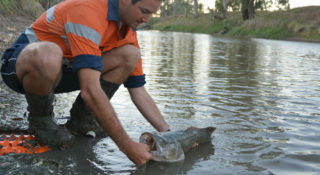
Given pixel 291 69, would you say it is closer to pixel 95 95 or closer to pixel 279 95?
pixel 279 95

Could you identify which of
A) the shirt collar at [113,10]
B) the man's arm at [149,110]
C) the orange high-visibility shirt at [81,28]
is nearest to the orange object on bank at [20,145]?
the orange high-visibility shirt at [81,28]

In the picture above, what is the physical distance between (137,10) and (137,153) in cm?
88

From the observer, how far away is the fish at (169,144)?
7.89 ft

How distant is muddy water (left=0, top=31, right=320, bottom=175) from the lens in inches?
93.4

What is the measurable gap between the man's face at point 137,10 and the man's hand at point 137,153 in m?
0.78

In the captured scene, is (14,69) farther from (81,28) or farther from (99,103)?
(99,103)

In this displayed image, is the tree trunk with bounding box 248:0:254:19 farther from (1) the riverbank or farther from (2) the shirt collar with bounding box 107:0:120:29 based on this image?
(2) the shirt collar with bounding box 107:0:120:29

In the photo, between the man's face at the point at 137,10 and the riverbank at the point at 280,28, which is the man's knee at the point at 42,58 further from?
the riverbank at the point at 280,28

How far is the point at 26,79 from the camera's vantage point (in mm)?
2270

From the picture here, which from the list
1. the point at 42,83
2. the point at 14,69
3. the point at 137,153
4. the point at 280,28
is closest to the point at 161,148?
the point at 137,153

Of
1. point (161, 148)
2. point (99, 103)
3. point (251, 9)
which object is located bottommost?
point (161, 148)

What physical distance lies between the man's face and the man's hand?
30.9 inches

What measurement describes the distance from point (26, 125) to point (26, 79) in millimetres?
840

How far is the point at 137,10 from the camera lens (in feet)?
7.29
